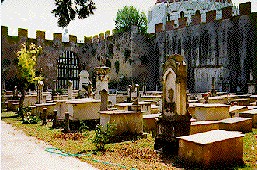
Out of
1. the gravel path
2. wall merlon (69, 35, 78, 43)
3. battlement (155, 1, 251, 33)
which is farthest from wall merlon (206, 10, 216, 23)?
the gravel path

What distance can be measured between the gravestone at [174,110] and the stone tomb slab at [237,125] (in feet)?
5.52

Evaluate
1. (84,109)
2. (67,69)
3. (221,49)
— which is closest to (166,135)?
(84,109)

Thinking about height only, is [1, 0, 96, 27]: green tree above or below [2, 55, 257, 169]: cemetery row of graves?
above

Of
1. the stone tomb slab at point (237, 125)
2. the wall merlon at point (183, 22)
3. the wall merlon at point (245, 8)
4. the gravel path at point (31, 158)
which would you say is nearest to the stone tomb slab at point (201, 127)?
the stone tomb slab at point (237, 125)

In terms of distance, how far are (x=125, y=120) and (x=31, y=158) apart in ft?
11.0

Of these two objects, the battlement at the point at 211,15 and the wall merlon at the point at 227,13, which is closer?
the battlement at the point at 211,15

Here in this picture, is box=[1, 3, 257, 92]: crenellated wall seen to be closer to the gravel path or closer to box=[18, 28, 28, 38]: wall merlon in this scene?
box=[18, 28, 28, 38]: wall merlon

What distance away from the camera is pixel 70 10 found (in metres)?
4.80

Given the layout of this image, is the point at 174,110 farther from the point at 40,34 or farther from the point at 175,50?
the point at 40,34

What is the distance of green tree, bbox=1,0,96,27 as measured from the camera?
477 centimetres

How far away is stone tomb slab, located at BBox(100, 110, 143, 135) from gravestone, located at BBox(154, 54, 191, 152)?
1637mm

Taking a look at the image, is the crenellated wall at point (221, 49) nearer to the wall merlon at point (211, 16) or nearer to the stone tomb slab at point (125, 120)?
the wall merlon at point (211, 16)

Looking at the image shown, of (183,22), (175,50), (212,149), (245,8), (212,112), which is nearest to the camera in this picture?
(212,149)

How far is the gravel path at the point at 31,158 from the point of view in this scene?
6.31 meters
